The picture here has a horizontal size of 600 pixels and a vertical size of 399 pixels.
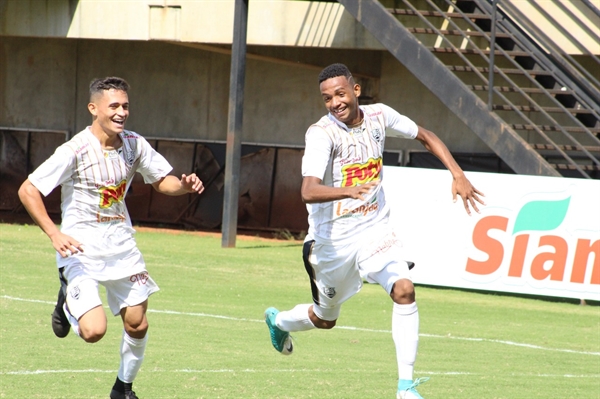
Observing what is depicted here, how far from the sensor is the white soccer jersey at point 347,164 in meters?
8.22

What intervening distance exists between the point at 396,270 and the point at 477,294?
26.3ft

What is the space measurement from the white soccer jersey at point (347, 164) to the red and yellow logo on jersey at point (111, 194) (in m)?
1.34

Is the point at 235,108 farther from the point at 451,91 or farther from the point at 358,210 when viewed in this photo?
the point at 358,210

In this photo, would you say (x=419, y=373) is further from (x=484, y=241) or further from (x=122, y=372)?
(x=484, y=241)

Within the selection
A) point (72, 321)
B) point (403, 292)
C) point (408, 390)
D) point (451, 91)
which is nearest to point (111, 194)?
point (72, 321)

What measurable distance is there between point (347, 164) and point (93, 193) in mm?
1913

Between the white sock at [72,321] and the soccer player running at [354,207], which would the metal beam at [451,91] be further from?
the white sock at [72,321]

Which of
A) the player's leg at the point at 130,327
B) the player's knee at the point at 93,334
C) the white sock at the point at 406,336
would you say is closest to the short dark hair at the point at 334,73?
the white sock at the point at 406,336

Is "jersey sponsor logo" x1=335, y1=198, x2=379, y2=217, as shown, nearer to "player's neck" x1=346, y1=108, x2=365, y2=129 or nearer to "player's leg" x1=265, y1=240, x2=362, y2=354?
"player's leg" x1=265, y1=240, x2=362, y2=354

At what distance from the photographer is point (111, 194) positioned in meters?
7.91

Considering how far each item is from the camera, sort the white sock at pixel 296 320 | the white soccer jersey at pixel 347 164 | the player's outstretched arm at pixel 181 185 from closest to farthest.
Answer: the player's outstretched arm at pixel 181 185 < the white soccer jersey at pixel 347 164 < the white sock at pixel 296 320

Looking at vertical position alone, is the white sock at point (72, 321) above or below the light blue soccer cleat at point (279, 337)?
above

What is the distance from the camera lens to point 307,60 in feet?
79.5

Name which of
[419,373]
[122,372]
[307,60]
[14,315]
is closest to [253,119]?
[307,60]
